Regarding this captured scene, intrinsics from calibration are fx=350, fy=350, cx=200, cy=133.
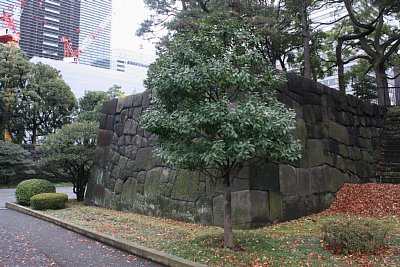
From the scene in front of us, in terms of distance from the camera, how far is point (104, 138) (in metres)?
11.8

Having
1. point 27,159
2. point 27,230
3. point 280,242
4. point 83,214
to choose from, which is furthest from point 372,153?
point 27,159

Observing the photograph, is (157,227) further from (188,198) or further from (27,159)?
(27,159)

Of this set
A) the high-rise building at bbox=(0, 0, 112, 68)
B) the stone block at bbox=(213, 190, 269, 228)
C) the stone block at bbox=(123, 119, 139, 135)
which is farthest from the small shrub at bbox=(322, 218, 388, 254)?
the high-rise building at bbox=(0, 0, 112, 68)

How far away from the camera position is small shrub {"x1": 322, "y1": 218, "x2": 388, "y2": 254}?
4.82 metres

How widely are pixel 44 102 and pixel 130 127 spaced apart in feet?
58.5

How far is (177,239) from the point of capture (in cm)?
610

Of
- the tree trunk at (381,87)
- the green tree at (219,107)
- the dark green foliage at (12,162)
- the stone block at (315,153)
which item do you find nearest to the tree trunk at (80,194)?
the stone block at (315,153)

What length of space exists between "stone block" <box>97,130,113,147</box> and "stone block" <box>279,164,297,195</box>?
613cm

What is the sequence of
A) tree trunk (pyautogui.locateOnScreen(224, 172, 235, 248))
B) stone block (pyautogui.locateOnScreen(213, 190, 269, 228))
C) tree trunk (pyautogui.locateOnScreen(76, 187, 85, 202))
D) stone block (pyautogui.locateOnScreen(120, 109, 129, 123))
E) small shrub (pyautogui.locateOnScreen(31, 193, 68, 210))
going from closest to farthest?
tree trunk (pyautogui.locateOnScreen(224, 172, 235, 248))
stone block (pyautogui.locateOnScreen(213, 190, 269, 228))
small shrub (pyautogui.locateOnScreen(31, 193, 68, 210))
stone block (pyautogui.locateOnScreen(120, 109, 129, 123))
tree trunk (pyautogui.locateOnScreen(76, 187, 85, 202))

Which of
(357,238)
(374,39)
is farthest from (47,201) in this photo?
(374,39)

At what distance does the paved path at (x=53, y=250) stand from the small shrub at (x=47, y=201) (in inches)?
80.1

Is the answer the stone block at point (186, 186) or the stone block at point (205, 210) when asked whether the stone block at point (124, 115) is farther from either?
the stone block at point (205, 210)

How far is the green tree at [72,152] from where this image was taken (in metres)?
11.2

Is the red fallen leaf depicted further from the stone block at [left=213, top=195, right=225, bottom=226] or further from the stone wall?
the stone block at [left=213, top=195, right=225, bottom=226]
